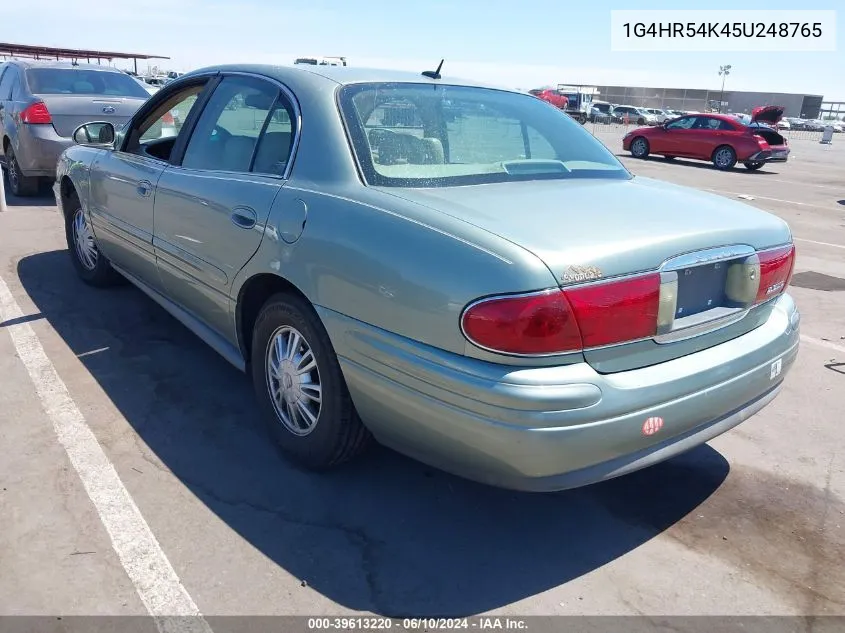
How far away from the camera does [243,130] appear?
11.7 feet

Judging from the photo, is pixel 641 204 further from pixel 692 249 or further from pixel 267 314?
pixel 267 314

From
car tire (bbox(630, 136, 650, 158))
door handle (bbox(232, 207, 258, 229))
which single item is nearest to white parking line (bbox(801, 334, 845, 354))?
door handle (bbox(232, 207, 258, 229))

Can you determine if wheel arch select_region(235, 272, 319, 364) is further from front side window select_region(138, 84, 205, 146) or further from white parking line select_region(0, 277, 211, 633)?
front side window select_region(138, 84, 205, 146)

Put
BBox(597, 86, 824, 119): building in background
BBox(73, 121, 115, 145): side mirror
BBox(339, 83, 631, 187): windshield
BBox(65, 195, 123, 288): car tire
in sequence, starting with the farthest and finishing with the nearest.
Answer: BBox(597, 86, 824, 119): building in background, BBox(65, 195, 123, 288): car tire, BBox(73, 121, 115, 145): side mirror, BBox(339, 83, 631, 187): windshield

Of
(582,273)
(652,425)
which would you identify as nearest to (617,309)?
(582,273)

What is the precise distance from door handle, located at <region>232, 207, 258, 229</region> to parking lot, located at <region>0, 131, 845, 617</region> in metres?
1.03

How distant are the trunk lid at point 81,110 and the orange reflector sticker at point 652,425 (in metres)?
8.04

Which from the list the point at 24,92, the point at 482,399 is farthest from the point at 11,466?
the point at 24,92

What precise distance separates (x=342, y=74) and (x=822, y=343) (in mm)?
3938

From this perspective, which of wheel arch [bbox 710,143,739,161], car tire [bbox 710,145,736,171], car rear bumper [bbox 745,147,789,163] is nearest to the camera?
car rear bumper [bbox 745,147,789,163]

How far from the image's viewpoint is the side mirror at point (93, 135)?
205 inches

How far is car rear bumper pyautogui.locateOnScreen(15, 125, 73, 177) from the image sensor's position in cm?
859

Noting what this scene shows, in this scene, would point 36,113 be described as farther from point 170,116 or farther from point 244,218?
point 244,218

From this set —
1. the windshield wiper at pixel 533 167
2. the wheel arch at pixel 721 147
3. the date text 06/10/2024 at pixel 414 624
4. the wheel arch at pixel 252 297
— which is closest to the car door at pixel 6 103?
the wheel arch at pixel 252 297
